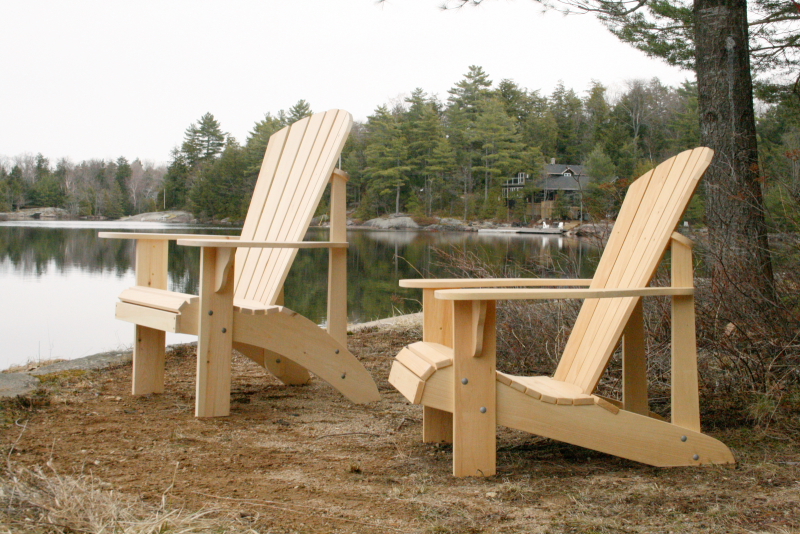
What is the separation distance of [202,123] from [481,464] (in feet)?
166

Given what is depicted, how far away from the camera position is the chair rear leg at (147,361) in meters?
2.96

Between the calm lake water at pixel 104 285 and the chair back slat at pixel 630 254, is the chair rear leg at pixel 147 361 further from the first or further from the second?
the chair back slat at pixel 630 254

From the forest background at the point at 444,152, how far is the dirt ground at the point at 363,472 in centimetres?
3184

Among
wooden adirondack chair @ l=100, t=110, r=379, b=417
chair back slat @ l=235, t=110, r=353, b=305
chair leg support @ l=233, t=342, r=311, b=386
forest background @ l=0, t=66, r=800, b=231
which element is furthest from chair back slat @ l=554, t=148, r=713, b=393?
forest background @ l=0, t=66, r=800, b=231

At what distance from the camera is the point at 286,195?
334 centimetres

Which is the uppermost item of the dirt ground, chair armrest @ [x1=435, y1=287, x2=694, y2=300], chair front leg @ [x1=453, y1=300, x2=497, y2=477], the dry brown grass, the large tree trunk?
the large tree trunk

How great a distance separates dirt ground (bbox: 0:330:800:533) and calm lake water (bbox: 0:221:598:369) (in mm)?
1741

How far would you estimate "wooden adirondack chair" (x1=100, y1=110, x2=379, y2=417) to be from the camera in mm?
2566

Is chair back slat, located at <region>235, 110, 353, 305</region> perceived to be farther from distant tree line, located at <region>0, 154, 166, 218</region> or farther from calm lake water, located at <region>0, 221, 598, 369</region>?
distant tree line, located at <region>0, 154, 166, 218</region>

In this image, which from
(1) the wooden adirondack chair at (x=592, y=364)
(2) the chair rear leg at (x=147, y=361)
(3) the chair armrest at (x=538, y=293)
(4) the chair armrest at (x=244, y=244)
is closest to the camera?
(3) the chair armrest at (x=538, y=293)

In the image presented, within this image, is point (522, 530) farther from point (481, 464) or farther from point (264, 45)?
point (264, 45)

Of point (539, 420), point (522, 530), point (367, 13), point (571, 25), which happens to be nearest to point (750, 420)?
point (539, 420)

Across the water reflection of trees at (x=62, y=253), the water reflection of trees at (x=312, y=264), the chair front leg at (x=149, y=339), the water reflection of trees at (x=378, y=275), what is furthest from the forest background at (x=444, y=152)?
the chair front leg at (x=149, y=339)

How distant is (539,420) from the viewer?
6.00ft
